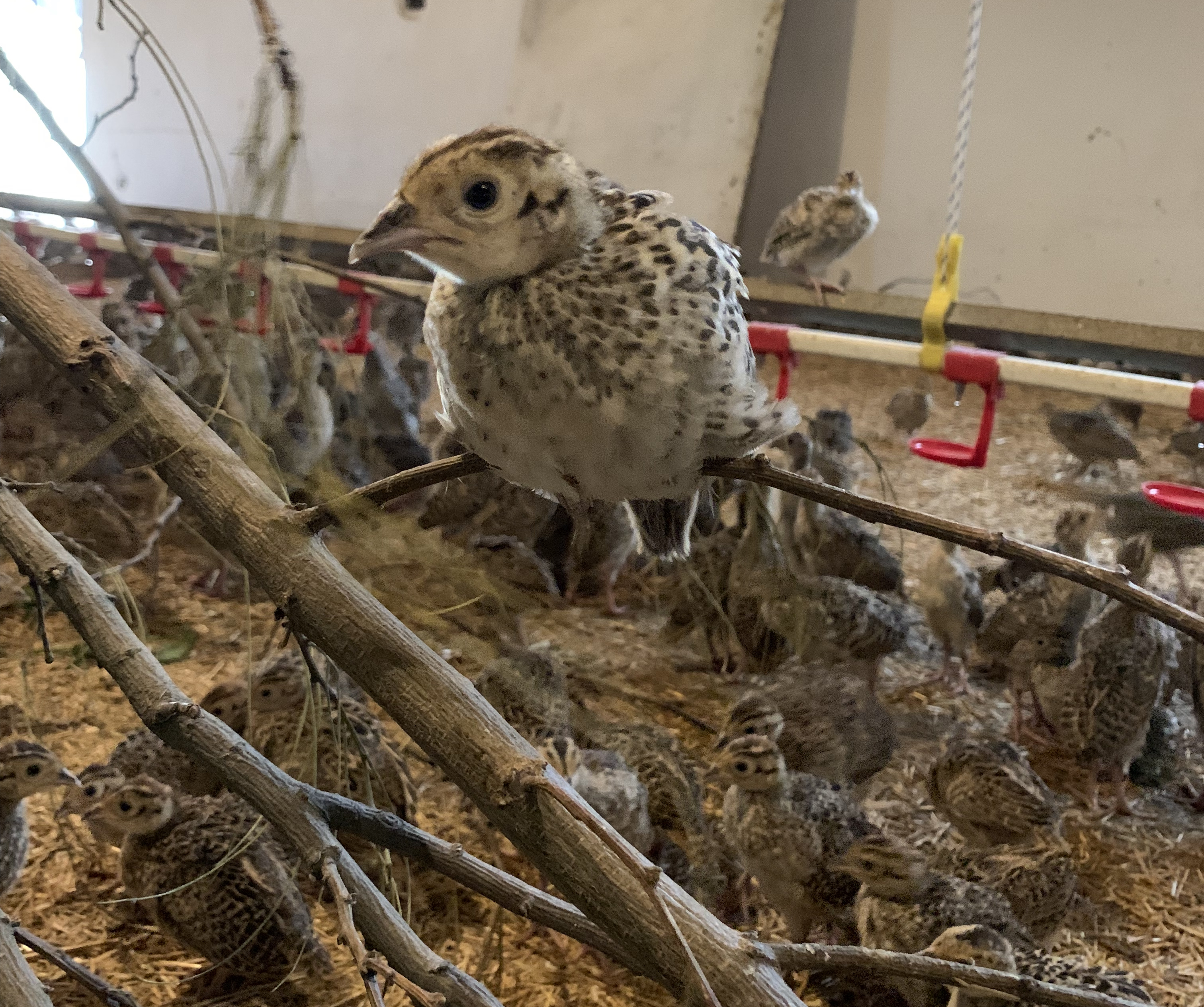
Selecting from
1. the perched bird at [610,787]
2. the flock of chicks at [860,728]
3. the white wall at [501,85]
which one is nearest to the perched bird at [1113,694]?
the flock of chicks at [860,728]

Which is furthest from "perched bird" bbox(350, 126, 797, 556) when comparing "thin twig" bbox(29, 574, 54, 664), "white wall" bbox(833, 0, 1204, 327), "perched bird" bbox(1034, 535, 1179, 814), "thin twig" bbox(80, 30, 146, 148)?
"white wall" bbox(833, 0, 1204, 327)

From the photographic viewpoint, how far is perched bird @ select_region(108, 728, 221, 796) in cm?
222

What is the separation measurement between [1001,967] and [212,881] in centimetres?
129

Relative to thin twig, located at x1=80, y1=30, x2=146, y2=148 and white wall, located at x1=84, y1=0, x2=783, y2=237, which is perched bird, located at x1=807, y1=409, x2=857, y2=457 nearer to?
white wall, located at x1=84, y1=0, x2=783, y2=237

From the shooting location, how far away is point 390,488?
107 cm

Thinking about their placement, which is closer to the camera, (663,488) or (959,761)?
(663,488)

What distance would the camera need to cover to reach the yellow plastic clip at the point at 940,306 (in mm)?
2279

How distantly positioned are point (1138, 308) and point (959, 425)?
1.16 meters

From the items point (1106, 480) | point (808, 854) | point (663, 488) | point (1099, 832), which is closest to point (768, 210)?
point (1106, 480)

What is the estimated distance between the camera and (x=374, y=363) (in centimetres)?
407

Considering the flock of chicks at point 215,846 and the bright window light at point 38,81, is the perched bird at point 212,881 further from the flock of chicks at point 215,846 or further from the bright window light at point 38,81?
the bright window light at point 38,81

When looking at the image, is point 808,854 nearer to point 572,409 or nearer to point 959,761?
point 959,761

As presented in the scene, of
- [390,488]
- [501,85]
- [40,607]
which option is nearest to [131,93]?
[40,607]

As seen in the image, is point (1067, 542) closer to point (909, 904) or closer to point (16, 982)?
point (909, 904)
